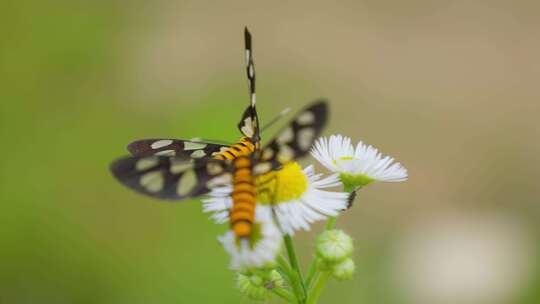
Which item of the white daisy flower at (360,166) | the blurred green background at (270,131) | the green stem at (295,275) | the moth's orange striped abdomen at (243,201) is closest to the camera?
the moth's orange striped abdomen at (243,201)

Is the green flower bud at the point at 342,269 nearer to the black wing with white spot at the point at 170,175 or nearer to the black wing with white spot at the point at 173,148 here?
the black wing with white spot at the point at 170,175

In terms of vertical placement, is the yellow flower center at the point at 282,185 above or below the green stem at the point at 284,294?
above

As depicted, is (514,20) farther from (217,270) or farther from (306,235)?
(217,270)

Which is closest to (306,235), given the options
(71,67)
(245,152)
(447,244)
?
(447,244)

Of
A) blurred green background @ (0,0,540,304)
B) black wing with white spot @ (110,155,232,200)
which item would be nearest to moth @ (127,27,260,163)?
black wing with white spot @ (110,155,232,200)

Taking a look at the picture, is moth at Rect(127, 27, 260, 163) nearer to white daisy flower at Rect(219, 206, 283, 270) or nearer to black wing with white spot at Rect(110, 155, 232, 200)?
black wing with white spot at Rect(110, 155, 232, 200)

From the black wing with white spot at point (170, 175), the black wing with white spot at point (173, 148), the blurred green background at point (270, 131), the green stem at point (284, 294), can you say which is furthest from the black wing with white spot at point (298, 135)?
the blurred green background at point (270, 131)
